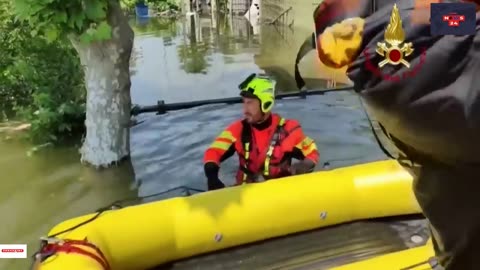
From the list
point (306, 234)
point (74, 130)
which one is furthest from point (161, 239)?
point (74, 130)

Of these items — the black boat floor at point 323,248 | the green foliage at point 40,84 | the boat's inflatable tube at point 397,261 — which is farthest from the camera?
the green foliage at point 40,84

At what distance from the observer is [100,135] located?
22.7ft

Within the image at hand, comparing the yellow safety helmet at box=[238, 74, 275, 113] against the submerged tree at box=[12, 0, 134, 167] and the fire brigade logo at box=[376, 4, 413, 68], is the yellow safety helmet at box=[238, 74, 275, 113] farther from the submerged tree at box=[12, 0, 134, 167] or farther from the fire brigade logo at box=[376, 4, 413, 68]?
the fire brigade logo at box=[376, 4, 413, 68]

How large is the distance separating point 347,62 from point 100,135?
609 cm

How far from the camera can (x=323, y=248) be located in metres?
4.61

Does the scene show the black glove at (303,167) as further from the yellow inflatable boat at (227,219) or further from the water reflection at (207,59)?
the water reflection at (207,59)

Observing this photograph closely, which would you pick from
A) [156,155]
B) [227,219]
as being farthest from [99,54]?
[227,219]

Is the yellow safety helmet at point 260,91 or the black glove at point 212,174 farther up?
the yellow safety helmet at point 260,91

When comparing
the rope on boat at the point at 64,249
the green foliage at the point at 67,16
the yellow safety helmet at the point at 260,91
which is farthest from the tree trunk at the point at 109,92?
the rope on boat at the point at 64,249

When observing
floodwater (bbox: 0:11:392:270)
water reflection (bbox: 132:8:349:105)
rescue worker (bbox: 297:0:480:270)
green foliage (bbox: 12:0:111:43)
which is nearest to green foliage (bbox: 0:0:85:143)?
floodwater (bbox: 0:11:392:270)

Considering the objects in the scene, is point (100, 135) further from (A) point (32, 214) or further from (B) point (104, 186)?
(A) point (32, 214)

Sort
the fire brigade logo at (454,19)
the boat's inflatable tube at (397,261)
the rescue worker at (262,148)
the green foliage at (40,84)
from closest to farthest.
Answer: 1. the fire brigade logo at (454,19)
2. the boat's inflatable tube at (397,261)
3. the rescue worker at (262,148)
4. the green foliage at (40,84)

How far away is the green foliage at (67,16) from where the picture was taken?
19.1 ft

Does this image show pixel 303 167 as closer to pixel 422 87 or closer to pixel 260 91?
pixel 260 91
